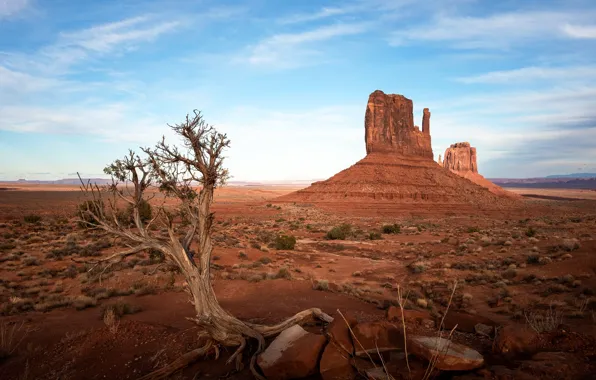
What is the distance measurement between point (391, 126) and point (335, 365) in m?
82.8

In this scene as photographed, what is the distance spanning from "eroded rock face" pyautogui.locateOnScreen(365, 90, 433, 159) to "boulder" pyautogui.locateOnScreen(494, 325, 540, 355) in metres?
78.0

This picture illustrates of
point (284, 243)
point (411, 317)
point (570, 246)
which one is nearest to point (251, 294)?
point (411, 317)

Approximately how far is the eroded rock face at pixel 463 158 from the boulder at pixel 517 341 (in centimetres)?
14495

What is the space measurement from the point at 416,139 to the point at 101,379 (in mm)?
90935

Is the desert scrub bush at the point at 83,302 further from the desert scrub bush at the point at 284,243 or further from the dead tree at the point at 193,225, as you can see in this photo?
the desert scrub bush at the point at 284,243

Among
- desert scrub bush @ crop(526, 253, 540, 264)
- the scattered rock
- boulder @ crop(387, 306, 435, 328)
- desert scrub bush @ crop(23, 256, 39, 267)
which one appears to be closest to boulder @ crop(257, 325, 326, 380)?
boulder @ crop(387, 306, 435, 328)

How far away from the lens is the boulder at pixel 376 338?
556 centimetres

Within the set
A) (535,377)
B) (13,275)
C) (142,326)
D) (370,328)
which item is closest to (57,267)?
(13,275)

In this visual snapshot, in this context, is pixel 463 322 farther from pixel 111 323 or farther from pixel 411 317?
pixel 111 323

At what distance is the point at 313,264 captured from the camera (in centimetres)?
1836

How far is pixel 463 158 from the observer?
137m

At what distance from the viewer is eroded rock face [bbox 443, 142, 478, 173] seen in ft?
449

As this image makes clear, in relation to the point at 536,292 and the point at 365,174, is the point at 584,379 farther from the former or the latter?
the point at 365,174

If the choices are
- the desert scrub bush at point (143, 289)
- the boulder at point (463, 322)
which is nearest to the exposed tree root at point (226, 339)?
the boulder at point (463, 322)
